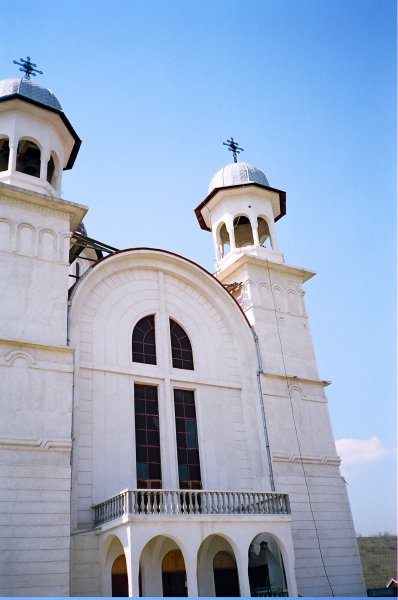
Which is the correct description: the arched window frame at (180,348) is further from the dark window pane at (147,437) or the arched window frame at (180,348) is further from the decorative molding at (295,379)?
the decorative molding at (295,379)

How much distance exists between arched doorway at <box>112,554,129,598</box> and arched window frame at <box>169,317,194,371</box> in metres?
5.95

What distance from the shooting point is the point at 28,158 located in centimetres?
1966

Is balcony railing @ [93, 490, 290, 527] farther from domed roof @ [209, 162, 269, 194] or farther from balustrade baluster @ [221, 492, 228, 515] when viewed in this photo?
→ domed roof @ [209, 162, 269, 194]

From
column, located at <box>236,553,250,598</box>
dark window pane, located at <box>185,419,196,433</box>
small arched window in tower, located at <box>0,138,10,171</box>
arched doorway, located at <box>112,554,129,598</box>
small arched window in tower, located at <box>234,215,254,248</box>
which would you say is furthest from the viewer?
small arched window in tower, located at <box>234,215,254,248</box>

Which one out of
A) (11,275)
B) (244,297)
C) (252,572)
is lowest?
A: (252,572)

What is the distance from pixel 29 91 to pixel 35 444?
11947 millimetres

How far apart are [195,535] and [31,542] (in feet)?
12.0

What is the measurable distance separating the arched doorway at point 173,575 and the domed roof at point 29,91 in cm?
1444

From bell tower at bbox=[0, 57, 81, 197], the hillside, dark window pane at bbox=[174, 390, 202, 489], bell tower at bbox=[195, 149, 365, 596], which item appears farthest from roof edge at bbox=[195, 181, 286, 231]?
the hillside

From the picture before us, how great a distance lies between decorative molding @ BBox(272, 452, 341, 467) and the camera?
16.9 m

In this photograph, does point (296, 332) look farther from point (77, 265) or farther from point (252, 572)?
point (77, 265)

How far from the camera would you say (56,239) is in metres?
16.1

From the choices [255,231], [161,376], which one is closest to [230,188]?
[255,231]

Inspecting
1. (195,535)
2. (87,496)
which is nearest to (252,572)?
(195,535)
